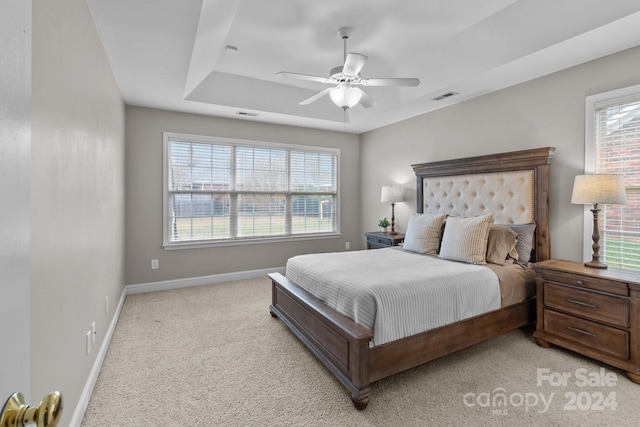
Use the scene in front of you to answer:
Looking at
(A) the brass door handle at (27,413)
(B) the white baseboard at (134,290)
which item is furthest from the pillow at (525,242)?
(A) the brass door handle at (27,413)

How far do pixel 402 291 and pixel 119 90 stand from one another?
3.65 meters

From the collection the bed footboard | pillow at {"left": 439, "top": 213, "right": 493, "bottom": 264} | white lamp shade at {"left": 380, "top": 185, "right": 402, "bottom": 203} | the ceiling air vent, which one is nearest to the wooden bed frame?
the bed footboard

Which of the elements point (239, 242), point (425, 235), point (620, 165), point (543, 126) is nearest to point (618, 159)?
point (620, 165)

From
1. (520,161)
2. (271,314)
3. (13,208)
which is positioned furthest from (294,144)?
(13,208)

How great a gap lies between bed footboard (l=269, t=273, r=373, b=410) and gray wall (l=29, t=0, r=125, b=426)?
1.49 meters

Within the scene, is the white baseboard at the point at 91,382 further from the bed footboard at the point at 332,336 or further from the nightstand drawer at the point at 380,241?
the nightstand drawer at the point at 380,241

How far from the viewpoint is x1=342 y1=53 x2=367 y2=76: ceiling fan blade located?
244cm

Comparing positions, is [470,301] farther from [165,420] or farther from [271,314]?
[165,420]

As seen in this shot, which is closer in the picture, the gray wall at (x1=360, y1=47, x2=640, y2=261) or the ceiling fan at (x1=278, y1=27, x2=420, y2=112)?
the ceiling fan at (x1=278, y1=27, x2=420, y2=112)

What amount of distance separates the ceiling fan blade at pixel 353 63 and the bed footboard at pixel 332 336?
6.22 ft

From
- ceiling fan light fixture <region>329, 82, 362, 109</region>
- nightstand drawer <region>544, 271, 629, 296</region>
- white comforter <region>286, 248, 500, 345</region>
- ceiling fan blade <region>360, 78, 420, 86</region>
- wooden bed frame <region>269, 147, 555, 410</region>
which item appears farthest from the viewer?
ceiling fan light fixture <region>329, 82, 362, 109</region>

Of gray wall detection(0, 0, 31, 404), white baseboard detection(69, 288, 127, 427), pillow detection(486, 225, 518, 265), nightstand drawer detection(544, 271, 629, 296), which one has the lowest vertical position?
white baseboard detection(69, 288, 127, 427)

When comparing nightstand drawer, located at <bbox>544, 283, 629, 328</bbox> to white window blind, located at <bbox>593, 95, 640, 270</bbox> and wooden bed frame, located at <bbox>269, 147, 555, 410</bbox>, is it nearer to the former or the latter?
wooden bed frame, located at <bbox>269, 147, 555, 410</bbox>

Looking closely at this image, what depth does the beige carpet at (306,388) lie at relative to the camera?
1.85 metres
